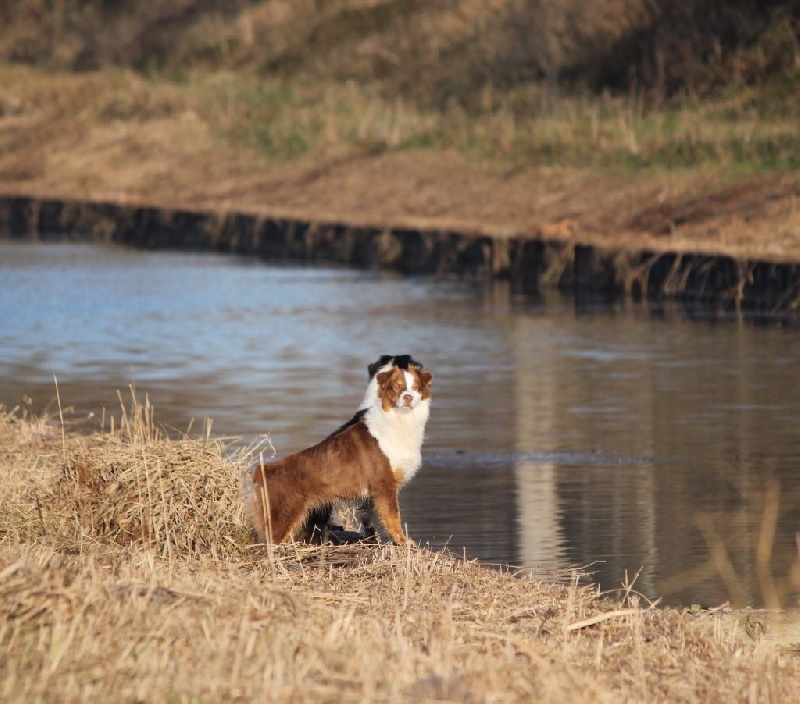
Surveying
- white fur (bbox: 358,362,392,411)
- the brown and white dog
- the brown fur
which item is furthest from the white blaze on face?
the brown fur

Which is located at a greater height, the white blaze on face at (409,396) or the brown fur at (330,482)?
the white blaze on face at (409,396)

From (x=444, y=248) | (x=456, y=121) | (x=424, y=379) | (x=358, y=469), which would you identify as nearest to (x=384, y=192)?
(x=456, y=121)

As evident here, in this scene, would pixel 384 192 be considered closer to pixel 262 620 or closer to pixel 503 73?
pixel 503 73

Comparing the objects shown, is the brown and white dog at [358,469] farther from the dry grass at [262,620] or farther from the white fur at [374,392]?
the dry grass at [262,620]

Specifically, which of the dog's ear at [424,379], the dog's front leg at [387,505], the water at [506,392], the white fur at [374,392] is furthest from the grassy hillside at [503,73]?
the dog's front leg at [387,505]

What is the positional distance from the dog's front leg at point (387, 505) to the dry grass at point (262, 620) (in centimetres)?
15

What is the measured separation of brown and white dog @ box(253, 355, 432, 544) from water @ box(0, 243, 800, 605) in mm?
938

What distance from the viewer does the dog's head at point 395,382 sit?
1009 cm

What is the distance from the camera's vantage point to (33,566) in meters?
7.59

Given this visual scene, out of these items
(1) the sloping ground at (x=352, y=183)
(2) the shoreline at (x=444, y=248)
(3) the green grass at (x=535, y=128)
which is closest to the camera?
(2) the shoreline at (x=444, y=248)

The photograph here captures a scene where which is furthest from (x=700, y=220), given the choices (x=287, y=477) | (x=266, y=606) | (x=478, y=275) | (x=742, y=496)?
(x=266, y=606)

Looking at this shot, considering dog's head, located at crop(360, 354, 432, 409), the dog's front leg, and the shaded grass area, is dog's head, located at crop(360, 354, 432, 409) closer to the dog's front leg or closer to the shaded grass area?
the dog's front leg

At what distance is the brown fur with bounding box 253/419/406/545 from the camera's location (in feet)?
32.9

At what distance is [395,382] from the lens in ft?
33.1
